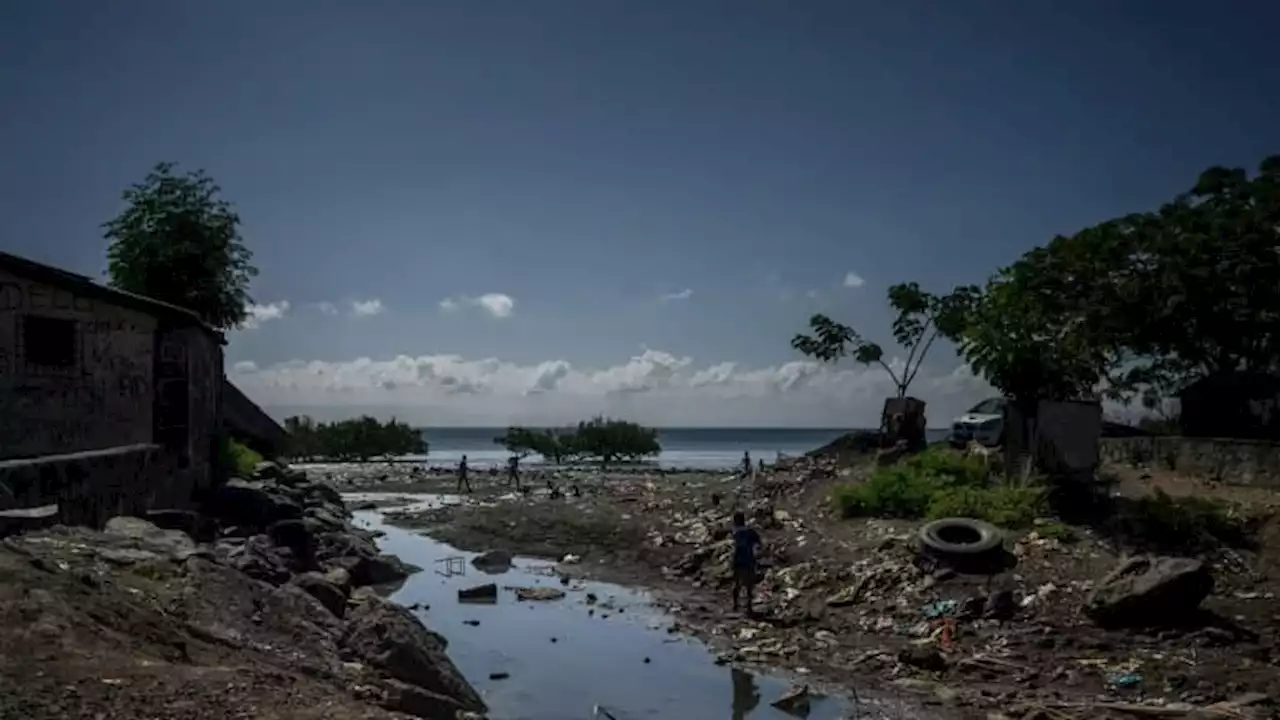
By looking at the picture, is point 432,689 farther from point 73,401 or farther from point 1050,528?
point 1050,528

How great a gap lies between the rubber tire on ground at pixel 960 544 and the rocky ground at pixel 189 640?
7258 millimetres

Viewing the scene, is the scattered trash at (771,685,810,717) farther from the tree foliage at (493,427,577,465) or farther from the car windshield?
the tree foliage at (493,427,577,465)

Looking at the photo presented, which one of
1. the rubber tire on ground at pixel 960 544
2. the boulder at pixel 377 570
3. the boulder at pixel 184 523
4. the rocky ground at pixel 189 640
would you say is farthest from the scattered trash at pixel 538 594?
the rubber tire on ground at pixel 960 544

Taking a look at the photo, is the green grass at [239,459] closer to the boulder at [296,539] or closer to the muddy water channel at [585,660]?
the muddy water channel at [585,660]

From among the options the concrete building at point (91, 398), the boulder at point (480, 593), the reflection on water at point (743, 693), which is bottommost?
the reflection on water at point (743, 693)

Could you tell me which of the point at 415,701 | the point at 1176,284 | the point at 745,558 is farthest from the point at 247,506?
the point at 1176,284

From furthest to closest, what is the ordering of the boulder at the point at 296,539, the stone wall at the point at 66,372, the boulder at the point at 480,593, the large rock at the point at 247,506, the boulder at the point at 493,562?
the boulder at the point at 493,562, the large rock at the point at 247,506, the boulder at the point at 480,593, the boulder at the point at 296,539, the stone wall at the point at 66,372

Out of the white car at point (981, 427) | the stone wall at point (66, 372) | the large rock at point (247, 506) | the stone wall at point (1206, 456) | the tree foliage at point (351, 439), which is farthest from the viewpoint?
the tree foliage at point (351, 439)

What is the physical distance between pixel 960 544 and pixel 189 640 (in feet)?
36.0

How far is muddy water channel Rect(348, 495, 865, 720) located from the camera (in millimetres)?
10172

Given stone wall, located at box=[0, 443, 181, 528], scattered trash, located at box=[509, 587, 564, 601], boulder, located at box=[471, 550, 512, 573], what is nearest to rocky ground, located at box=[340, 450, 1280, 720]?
boulder, located at box=[471, 550, 512, 573]

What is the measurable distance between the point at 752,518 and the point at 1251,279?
13707mm

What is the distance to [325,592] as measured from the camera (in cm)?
1080

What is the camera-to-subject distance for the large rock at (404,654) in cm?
889
